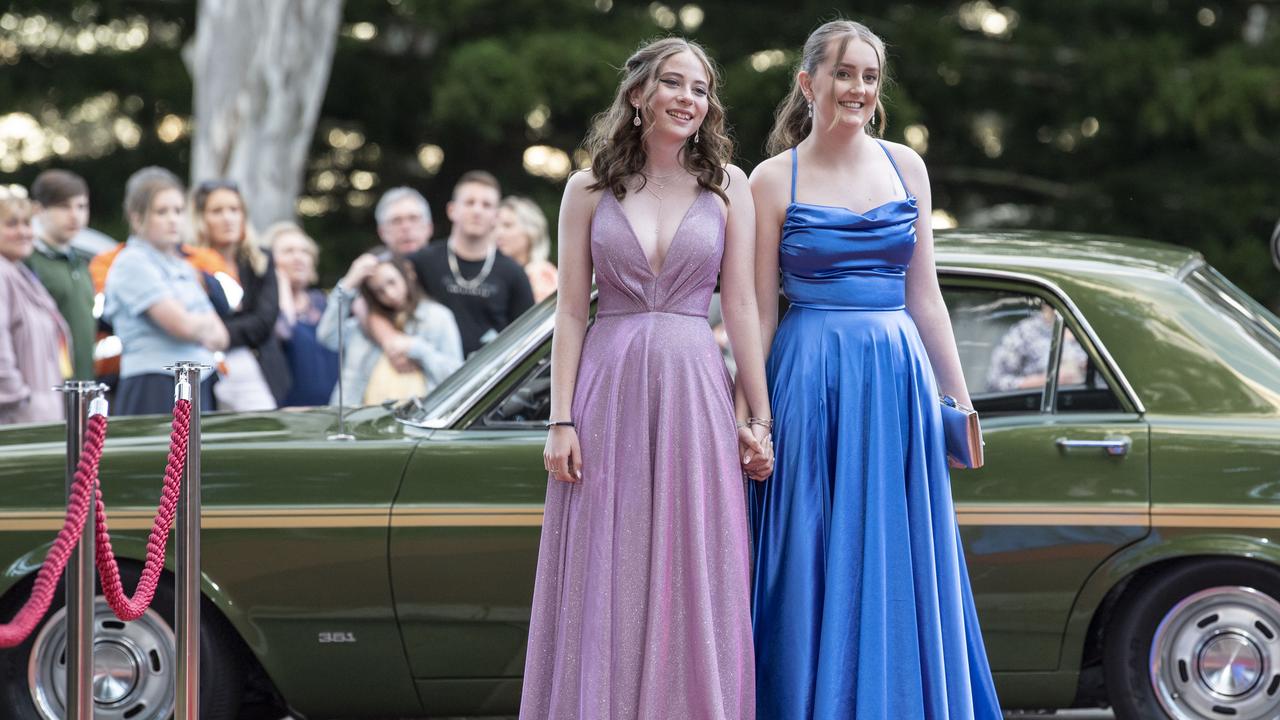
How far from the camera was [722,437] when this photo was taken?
4199mm

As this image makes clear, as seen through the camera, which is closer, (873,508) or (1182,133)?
(873,508)

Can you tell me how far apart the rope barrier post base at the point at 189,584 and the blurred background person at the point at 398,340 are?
2.65 metres

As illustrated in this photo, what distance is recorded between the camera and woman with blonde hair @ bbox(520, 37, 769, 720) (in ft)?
13.7

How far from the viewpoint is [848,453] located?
4316 millimetres

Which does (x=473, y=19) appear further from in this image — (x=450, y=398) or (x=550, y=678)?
(x=550, y=678)

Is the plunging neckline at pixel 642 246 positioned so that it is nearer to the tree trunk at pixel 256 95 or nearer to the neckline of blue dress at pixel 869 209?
the neckline of blue dress at pixel 869 209

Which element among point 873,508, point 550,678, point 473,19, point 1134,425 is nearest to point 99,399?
point 550,678

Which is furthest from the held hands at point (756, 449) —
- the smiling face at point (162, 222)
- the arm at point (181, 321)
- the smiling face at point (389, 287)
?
the smiling face at point (162, 222)

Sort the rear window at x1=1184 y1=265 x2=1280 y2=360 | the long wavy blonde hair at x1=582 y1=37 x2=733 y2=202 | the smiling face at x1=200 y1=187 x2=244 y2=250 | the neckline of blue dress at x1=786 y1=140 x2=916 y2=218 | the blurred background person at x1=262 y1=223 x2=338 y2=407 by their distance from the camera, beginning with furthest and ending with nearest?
the blurred background person at x1=262 y1=223 x2=338 y2=407 < the smiling face at x1=200 y1=187 x2=244 y2=250 < the rear window at x1=1184 y1=265 x2=1280 y2=360 < the neckline of blue dress at x1=786 y1=140 x2=916 y2=218 < the long wavy blonde hair at x1=582 y1=37 x2=733 y2=202

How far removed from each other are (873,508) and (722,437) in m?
0.43

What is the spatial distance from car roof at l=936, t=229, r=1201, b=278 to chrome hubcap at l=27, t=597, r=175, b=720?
2.67 m

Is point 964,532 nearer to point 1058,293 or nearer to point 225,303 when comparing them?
point 1058,293

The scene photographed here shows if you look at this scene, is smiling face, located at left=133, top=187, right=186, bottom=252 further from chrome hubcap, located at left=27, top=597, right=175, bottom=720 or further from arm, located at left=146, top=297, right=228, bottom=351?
chrome hubcap, located at left=27, top=597, right=175, bottom=720

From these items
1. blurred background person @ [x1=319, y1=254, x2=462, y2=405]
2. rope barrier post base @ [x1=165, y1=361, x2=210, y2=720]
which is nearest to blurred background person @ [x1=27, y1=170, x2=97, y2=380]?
blurred background person @ [x1=319, y1=254, x2=462, y2=405]
